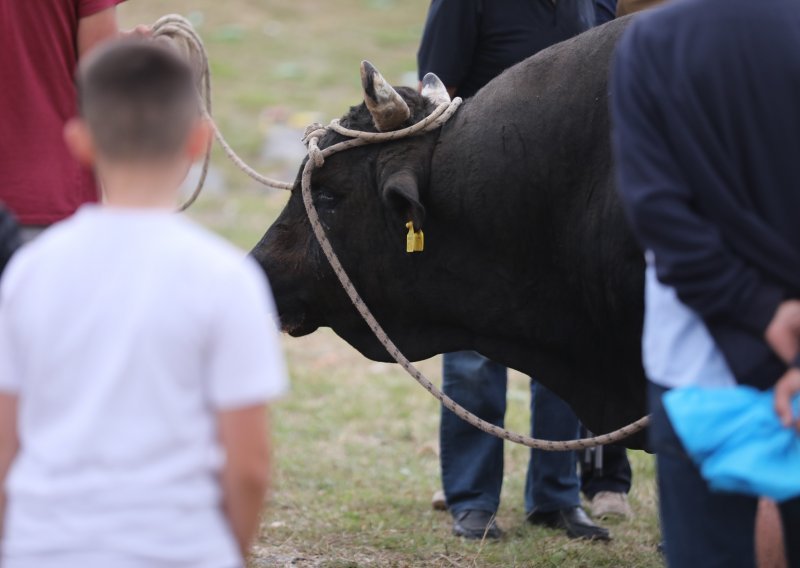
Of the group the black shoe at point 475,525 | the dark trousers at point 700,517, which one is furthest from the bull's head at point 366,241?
the dark trousers at point 700,517

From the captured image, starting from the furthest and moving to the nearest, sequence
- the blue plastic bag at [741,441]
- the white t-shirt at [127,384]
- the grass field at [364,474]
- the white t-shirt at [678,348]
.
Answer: the grass field at [364,474]
the white t-shirt at [678,348]
the blue plastic bag at [741,441]
the white t-shirt at [127,384]

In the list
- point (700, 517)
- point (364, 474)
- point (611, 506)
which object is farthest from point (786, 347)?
point (364, 474)

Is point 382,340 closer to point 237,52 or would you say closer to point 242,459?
point 242,459

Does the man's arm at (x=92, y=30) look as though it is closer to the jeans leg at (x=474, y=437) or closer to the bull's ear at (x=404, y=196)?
the bull's ear at (x=404, y=196)

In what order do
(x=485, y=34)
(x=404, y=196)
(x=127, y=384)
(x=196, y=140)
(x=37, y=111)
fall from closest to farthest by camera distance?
1. (x=127, y=384)
2. (x=196, y=140)
3. (x=37, y=111)
4. (x=404, y=196)
5. (x=485, y=34)

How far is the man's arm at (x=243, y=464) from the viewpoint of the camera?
2424 millimetres

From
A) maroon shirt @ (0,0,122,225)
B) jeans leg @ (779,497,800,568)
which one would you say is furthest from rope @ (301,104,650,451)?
jeans leg @ (779,497,800,568)

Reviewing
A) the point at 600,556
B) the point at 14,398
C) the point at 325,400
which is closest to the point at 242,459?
the point at 14,398

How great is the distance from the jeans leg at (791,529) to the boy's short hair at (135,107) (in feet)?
5.17

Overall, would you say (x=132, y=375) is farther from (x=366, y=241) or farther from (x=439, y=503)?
(x=439, y=503)

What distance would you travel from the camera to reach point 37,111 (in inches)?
162

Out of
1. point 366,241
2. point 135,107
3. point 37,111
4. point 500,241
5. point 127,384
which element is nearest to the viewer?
point 127,384

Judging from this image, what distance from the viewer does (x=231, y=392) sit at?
2389 mm

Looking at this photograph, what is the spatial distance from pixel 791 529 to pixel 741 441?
35cm
